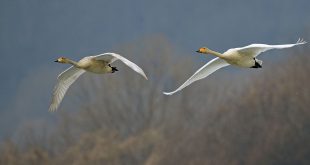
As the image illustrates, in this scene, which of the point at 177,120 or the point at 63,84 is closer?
the point at 63,84

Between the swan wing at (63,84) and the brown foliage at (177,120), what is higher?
the swan wing at (63,84)

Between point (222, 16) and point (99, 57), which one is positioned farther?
point (222, 16)

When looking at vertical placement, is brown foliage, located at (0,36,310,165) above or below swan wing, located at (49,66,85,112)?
below

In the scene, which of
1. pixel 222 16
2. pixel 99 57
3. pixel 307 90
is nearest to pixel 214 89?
pixel 307 90

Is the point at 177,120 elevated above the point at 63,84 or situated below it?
below

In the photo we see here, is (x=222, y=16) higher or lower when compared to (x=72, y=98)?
higher

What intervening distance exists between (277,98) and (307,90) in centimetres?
142

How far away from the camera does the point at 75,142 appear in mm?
40469

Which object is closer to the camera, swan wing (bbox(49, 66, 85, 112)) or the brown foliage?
swan wing (bbox(49, 66, 85, 112))

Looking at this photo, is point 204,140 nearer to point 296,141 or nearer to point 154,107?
point 296,141

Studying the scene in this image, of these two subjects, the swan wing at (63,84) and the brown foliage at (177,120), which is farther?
the brown foliage at (177,120)

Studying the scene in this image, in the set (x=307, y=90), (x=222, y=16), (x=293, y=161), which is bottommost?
(x=293, y=161)

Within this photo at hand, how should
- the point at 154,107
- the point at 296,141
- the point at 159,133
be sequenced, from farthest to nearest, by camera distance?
the point at 154,107
the point at 159,133
the point at 296,141

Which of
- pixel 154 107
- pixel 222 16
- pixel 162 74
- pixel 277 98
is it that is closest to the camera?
pixel 277 98
